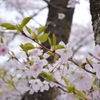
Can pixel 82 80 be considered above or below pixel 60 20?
above

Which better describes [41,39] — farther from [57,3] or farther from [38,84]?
[57,3]

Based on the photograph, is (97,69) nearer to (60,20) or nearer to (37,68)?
(37,68)

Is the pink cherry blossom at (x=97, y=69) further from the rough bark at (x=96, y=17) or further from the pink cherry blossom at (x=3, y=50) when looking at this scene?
the pink cherry blossom at (x=3, y=50)

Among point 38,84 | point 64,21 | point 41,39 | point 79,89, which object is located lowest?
point 64,21

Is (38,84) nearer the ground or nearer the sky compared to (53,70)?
nearer the ground

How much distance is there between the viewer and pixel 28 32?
20.5 inches

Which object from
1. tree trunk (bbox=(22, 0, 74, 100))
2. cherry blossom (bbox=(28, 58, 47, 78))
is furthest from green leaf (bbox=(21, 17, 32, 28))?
tree trunk (bbox=(22, 0, 74, 100))

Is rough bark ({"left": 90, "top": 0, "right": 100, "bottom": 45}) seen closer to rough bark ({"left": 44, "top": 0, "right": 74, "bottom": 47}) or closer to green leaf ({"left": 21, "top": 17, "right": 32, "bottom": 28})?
green leaf ({"left": 21, "top": 17, "right": 32, "bottom": 28})

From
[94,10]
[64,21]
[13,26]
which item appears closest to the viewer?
[13,26]

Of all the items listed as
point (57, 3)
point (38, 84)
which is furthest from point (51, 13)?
point (38, 84)

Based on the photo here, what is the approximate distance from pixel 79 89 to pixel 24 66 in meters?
0.20

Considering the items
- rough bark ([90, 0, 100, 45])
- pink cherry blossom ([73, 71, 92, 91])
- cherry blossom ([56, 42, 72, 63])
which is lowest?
pink cherry blossom ([73, 71, 92, 91])

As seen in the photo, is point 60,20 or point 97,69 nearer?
point 97,69

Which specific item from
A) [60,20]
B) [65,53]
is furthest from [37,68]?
[60,20]
